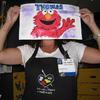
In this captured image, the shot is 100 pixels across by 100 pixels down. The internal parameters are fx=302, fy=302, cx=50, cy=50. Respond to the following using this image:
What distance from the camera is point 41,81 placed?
1725mm

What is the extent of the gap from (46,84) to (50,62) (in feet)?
0.43

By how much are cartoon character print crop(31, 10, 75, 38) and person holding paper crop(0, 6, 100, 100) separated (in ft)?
0.17

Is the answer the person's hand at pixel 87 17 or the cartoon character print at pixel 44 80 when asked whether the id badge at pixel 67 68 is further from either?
the person's hand at pixel 87 17

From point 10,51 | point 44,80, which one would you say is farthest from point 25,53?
point 44,80

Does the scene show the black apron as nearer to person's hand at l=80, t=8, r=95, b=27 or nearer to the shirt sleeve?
the shirt sleeve

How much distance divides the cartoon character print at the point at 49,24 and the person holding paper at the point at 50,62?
0.05 m

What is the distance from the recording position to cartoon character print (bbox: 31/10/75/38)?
1.74 metres

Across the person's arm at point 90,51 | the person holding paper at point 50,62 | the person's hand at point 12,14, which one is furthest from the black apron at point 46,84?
the person's hand at point 12,14

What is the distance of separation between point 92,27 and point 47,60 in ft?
1.11

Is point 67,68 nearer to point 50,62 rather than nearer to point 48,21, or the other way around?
point 50,62

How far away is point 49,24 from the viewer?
1764 mm

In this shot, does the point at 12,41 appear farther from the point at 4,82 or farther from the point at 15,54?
the point at 15,54

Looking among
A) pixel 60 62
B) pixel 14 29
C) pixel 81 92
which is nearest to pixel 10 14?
pixel 60 62

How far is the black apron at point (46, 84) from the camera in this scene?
172 centimetres
